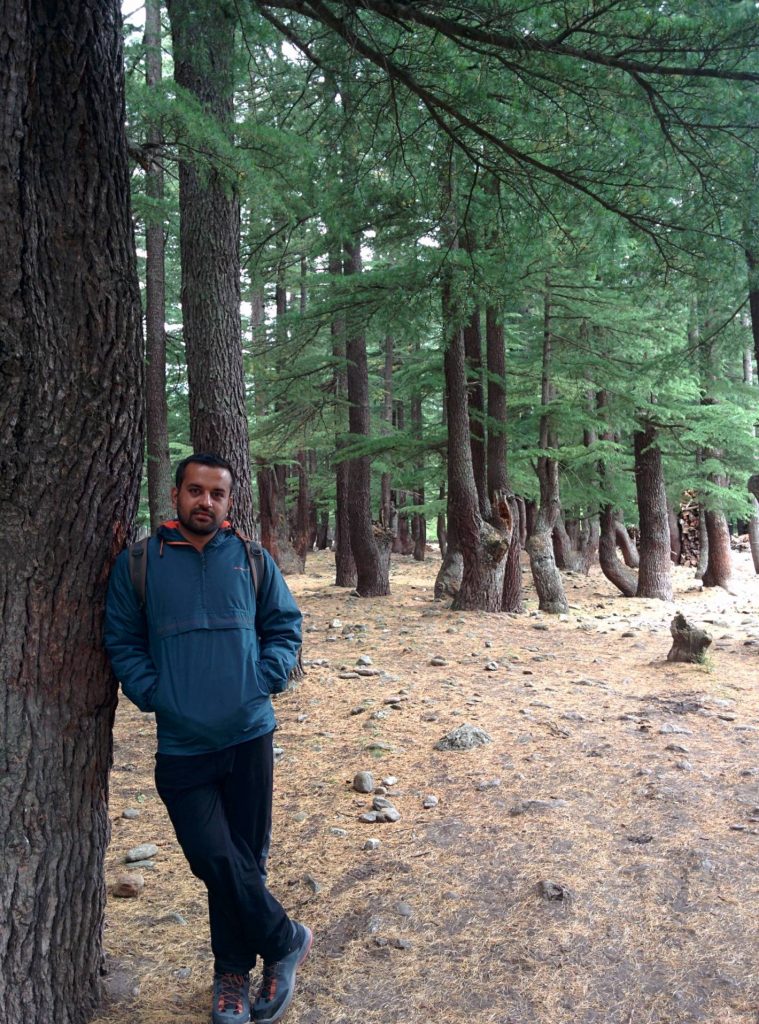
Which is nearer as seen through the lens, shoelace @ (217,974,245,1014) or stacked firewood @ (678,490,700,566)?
shoelace @ (217,974,245,1014)

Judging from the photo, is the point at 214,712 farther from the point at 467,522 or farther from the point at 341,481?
the point at 341,481

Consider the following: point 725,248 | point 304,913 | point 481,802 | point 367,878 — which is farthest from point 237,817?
point 725,248

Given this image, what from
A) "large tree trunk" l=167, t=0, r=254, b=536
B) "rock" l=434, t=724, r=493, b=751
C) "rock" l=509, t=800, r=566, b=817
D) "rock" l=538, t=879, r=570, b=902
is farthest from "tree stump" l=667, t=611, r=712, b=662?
"rock" l=538, t=879, r=570, b=902

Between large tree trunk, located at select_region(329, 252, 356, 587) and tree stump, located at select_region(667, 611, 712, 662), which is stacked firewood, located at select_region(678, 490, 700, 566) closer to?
large tree trunk, located at select_region(329, 252, 356, 587)

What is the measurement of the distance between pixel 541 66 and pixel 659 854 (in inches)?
177

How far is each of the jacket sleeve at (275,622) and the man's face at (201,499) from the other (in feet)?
0.91

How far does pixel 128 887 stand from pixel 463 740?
2.62 metres

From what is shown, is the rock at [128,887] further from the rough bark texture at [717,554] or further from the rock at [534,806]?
the rough bark texture at [717,554]

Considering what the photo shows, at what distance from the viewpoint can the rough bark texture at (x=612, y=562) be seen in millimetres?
15844

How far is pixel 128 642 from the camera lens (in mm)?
2613

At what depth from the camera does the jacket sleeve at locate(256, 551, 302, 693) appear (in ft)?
9.14

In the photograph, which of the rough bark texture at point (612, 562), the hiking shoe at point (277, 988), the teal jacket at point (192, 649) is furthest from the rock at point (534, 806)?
the rough bark texture at point (612, 562)

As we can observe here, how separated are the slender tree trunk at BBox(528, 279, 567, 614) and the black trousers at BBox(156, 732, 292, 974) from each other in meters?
10.2

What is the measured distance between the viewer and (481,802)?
170 inches
